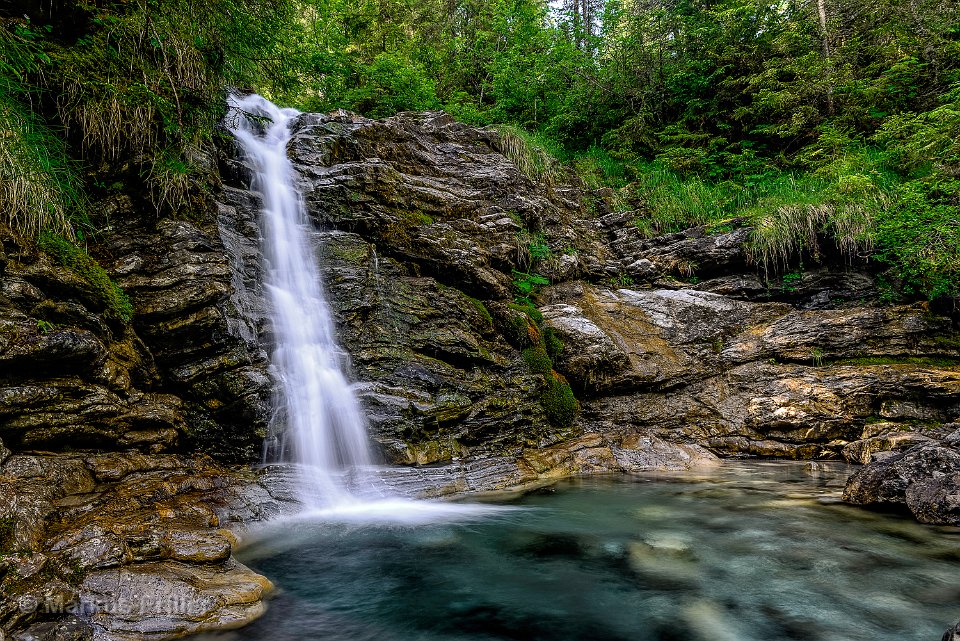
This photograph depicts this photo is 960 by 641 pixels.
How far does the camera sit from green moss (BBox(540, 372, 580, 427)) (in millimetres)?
7203

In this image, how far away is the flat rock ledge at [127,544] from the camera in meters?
2.42

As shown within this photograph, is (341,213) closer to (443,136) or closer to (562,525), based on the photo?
(443,136)

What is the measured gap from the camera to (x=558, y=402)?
7.29 metres

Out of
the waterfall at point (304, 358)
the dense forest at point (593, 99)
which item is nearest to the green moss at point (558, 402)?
the waterfall at point (304, 358)

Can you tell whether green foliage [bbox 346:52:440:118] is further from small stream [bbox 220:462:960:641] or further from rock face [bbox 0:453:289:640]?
small stream [bbox 220:462:960:641]

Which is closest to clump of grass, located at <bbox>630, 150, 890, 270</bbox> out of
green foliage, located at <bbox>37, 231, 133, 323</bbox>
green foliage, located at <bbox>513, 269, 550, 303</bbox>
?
green foliage, located at <bbox>513, 269, 550, 303</bbox>

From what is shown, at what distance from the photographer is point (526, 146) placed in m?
11.6

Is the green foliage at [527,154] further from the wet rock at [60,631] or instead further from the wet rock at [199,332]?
the wet rock at [60,631]

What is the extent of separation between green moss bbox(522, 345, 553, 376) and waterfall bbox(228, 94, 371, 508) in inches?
110

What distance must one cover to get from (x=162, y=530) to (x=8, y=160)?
11.7ft

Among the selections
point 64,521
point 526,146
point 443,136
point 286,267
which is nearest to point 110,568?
point 64,521

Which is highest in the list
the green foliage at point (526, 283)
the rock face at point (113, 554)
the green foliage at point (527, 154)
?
the green foliage at point (527, 154)

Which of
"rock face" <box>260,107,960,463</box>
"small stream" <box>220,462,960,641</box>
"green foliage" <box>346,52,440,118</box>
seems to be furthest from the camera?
"green foliage" <box>346,52,440,118</box>

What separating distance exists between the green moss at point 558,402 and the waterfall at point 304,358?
2.86 metres
